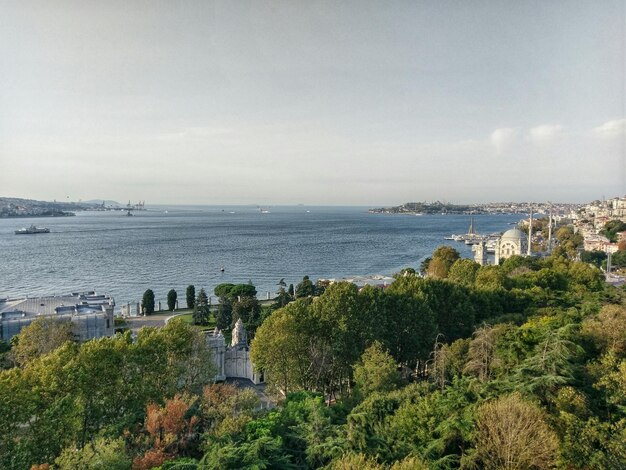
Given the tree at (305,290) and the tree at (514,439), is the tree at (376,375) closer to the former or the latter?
the tree at (514,439)

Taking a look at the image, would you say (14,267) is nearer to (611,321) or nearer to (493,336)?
(493,336)

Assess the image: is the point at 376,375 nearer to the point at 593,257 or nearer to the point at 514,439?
the point at 514,439

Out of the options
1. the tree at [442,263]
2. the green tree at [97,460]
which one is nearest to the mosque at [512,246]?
the tree at [442,263]


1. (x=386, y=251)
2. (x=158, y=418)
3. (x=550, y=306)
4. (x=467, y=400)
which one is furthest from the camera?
(x=386, y=251)

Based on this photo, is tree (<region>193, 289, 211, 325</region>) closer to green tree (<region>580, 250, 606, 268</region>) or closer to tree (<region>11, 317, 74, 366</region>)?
tree (<region>11, 317, 74, 366</region>)

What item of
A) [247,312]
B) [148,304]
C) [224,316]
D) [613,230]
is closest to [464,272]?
[247,312]

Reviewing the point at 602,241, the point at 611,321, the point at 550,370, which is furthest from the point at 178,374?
the point at 602,241
